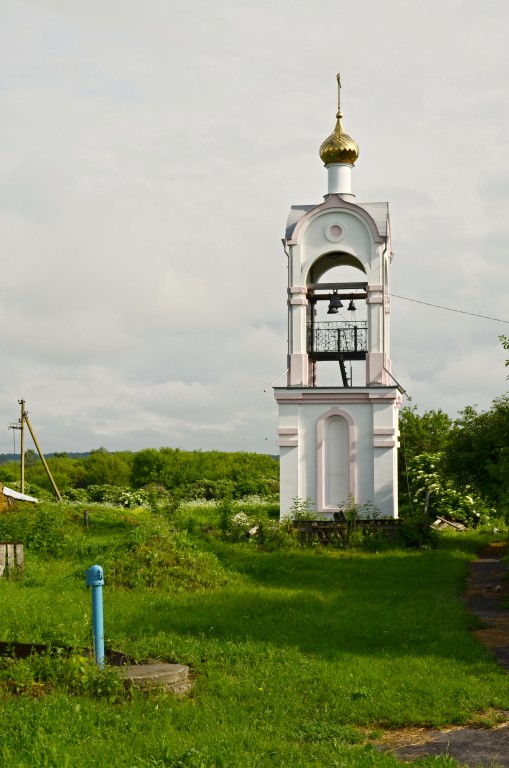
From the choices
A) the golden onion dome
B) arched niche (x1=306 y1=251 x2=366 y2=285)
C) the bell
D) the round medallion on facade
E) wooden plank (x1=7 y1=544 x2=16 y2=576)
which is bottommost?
wooden plank (x1=7 y1=544 x2=16 y2=576)

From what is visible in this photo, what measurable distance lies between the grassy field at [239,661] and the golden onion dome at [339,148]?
1258 cm

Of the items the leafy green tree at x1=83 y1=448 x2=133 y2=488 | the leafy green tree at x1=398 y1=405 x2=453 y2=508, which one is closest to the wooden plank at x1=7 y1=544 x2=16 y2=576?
the leafy green tree at x1=398 y1=405 x2=453 y2=508

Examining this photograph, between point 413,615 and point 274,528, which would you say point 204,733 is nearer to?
point 413,615

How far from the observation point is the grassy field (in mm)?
6754

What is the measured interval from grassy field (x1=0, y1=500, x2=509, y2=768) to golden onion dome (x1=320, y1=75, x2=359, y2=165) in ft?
41.3

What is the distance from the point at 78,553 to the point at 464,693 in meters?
11.7

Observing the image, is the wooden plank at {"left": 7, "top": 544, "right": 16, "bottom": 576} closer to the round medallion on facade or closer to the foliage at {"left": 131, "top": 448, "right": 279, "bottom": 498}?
the round medallion on facade

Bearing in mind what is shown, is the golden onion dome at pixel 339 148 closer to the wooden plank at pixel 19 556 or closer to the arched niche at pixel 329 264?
the arched niche at pixel 329 264

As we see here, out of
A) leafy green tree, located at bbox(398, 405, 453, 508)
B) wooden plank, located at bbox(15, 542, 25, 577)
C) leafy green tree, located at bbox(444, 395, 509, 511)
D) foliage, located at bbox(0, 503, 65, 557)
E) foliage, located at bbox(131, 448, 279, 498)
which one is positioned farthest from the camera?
foliage, located at bbox(131, 448, 279, 498)

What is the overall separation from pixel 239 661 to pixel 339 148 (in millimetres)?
18998

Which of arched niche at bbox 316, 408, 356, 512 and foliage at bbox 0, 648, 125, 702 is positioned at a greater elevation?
arched niche at bbox 316, 408, 356, 512

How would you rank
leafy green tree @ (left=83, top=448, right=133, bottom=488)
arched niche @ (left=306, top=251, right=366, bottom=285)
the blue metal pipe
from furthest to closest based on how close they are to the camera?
leafy green tree @ (left=83, top=448, right=133, bottom=488)
arched niche @ (left=306, top=251, right=366, bottom=285)
the blue metal pipe

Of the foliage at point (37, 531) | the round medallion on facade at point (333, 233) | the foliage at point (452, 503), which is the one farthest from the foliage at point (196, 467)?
the foliage at point (37, 531)

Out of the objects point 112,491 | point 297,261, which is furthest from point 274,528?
point 112,491
